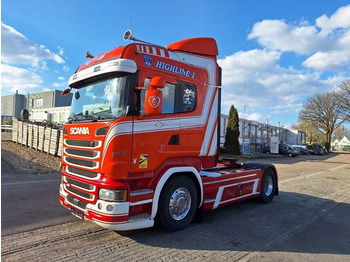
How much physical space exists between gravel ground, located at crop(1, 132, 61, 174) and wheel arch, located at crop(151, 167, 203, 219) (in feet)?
27.7

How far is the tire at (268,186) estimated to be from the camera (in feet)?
22.2

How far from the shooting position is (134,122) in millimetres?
3830

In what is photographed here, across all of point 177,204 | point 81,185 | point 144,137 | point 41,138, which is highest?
point 144,137

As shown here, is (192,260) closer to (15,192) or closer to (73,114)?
(73,114)

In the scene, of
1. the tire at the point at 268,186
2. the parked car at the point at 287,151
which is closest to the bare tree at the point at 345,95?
the parked car at the point at 287,151

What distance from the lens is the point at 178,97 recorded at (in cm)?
457

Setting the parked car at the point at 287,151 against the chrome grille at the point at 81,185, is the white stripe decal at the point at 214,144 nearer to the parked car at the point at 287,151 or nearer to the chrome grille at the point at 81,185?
the chrome grille at the point at 81,185

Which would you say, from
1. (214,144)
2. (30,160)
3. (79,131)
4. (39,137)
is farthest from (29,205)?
(39,137)

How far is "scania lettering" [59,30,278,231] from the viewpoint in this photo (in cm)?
372

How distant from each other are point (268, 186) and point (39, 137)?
1306cm

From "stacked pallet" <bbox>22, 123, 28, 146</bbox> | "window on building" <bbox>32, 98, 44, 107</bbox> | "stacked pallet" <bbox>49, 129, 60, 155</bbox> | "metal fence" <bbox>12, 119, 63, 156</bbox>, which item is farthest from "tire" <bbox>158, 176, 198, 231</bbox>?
"window on building" <bbox>32, 98, 44, 107</bbox>

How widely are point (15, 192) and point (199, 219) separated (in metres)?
5.34

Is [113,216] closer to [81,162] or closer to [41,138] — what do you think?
[81,162]

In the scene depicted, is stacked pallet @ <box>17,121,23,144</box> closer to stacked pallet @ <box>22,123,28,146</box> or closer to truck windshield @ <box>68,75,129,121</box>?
stacked pallet @ <box>22,123,28,146</box>
